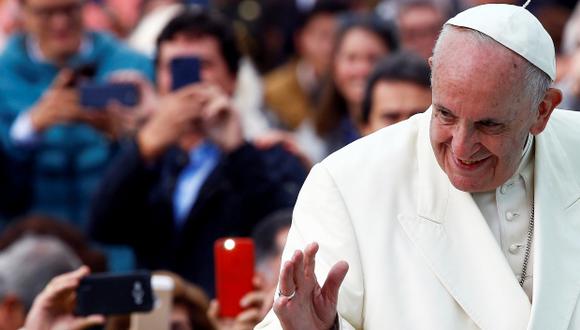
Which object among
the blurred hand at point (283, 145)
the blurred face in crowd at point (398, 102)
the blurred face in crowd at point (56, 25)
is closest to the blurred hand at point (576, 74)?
the blurred face in crowd at point (398, 102)

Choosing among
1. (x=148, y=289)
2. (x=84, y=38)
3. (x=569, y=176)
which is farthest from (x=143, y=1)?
(x=569, y=176)

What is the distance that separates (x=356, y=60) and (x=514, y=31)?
4.40 meters

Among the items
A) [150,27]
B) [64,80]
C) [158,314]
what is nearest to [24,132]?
[64,80]

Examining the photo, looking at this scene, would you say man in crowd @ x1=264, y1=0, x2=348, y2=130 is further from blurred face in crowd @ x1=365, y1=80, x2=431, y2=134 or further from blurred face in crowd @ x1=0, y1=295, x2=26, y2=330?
blurred face in crowd @ x1=0, y1=295, x2=26, y2=330

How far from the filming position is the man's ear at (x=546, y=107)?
380 centimetres

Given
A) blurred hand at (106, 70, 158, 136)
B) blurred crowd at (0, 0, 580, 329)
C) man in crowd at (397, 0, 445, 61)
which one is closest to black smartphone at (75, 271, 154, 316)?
blurred crowd at (0, 0, 580, 329)

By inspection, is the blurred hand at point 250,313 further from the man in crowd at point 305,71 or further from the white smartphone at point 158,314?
the man in crowd at point 305,71

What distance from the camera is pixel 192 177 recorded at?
7043 millimetres

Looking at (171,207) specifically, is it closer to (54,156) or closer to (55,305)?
(54,156)

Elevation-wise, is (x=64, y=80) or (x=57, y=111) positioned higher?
(x=64, y=80)

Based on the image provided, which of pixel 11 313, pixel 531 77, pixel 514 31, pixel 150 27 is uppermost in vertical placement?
pixel 514 31

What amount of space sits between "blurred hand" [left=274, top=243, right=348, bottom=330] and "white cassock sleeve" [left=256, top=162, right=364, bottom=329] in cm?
12

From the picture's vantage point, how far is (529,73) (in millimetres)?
3695

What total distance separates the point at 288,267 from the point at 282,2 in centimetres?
609
